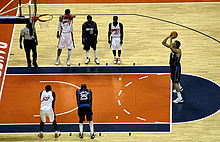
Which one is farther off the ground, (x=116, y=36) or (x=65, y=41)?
(x=116, y=36)

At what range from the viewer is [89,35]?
16828mm

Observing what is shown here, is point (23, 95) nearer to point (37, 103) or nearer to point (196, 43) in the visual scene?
point (37, 103)

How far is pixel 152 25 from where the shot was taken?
19719 millimetres

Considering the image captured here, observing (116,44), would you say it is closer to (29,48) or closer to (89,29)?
(89,29)

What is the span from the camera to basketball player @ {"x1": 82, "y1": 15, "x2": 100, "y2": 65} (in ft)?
54.4

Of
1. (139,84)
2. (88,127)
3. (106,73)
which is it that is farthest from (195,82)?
(88,127)

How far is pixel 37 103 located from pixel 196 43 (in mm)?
6713

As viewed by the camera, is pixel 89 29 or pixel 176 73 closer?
pixel 176 73

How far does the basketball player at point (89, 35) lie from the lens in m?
16.6

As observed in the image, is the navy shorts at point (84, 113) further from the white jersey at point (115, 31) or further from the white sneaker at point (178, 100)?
the white jersey at point (115, 31)

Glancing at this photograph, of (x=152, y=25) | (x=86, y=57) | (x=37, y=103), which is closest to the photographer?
(x=37, y=103)

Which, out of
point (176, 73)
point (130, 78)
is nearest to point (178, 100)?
point (176, 73)

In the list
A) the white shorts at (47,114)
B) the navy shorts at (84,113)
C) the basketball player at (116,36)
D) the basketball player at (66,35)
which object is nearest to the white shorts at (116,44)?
the basketball player at (116,36)

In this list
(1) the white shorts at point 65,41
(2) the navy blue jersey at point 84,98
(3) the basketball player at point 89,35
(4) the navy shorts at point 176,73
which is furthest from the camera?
(1) the white shorts at point 65,41
